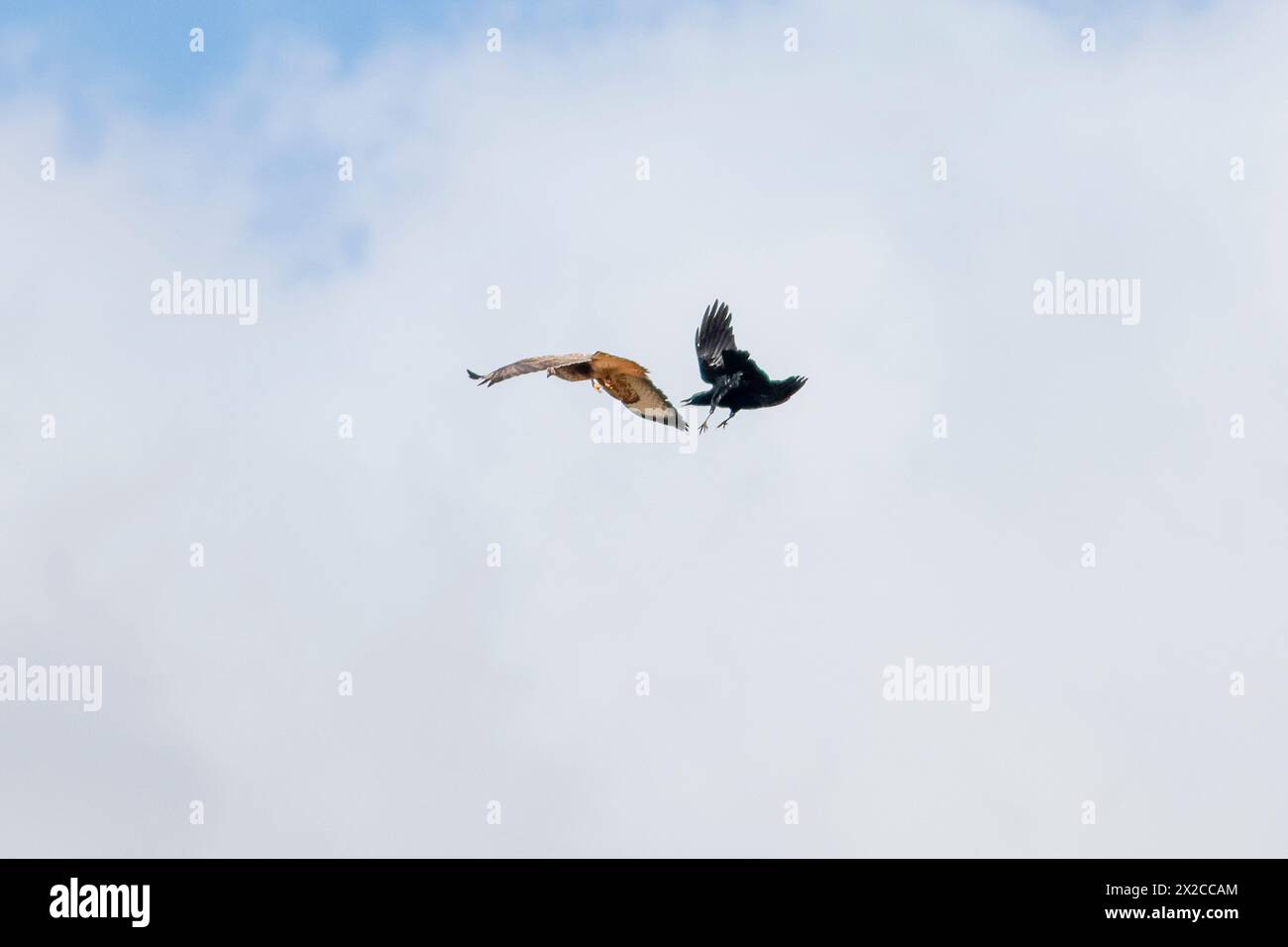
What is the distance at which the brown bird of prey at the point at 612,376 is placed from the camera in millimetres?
38875

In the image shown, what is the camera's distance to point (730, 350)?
1574 inches

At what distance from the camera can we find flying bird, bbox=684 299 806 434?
131ft

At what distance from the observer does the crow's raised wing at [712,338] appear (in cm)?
4112

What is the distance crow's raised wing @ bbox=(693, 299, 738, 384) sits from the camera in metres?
41.1

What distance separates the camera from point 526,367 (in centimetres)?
3891

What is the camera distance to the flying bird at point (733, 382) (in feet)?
131

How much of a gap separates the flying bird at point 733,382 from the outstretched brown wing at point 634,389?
0.96 meters

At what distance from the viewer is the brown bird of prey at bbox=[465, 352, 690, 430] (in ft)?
128

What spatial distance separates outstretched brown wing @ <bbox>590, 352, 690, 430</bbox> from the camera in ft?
133
